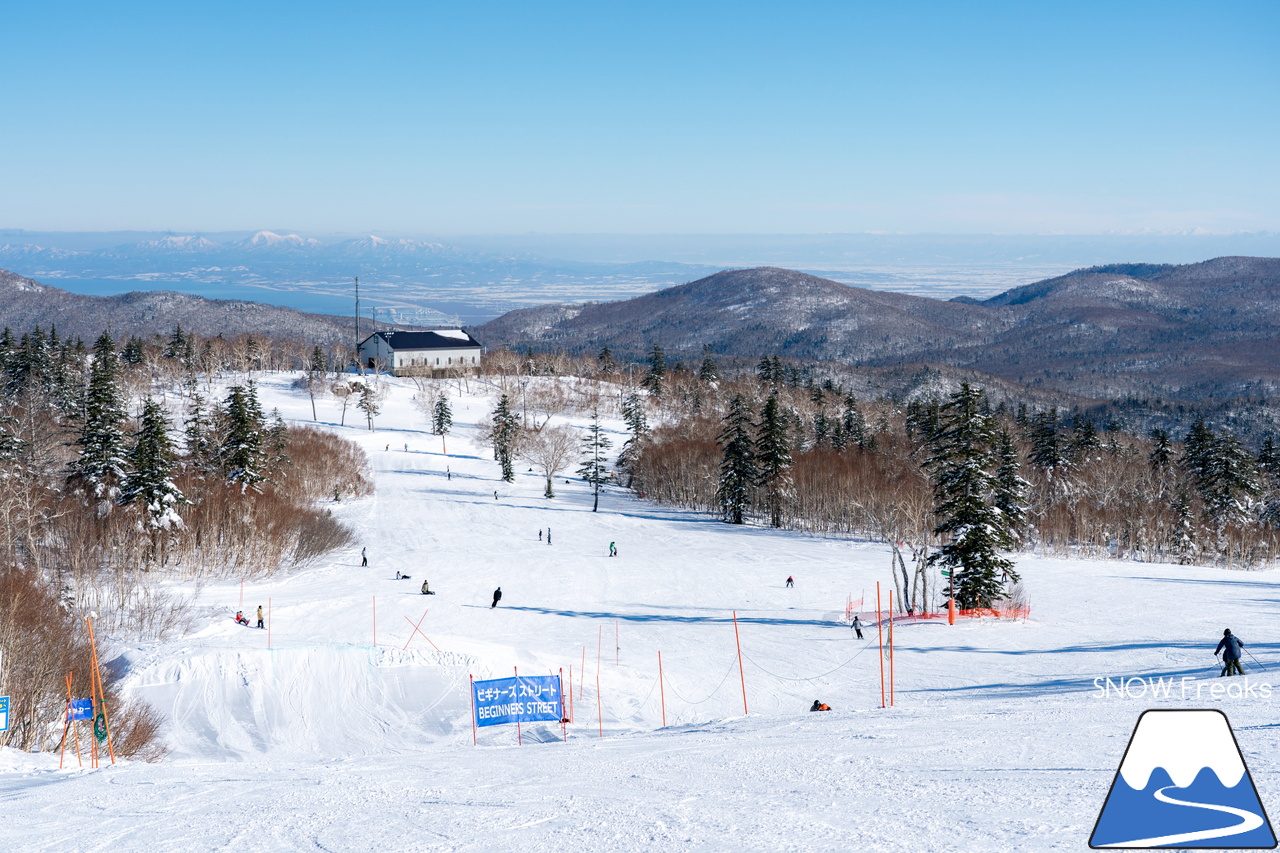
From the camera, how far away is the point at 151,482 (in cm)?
4103

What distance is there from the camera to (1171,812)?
20.0 feet

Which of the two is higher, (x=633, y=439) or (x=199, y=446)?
(x=199, y=446)

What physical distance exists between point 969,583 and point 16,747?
29858 millimetres

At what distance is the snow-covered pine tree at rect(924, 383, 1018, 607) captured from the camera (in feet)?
106

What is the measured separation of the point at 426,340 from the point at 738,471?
289 feet

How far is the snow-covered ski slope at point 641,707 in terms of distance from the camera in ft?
34.6

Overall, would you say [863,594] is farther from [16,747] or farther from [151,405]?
[151,405]

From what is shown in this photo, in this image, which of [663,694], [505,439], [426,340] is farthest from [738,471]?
[426,340]

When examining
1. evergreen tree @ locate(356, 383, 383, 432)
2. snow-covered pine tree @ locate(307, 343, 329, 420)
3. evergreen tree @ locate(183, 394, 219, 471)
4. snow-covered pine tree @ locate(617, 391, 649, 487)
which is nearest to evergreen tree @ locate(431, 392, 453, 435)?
evergreen tree @ locate(356, 383, 383, 432)

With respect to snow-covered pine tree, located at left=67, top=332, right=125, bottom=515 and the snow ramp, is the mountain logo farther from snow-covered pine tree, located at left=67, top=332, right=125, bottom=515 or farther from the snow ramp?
snow-covered pine tree, located at left=67, top=332, right=125, bottom=515

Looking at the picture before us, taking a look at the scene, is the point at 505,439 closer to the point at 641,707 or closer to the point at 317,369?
the point at 317,369

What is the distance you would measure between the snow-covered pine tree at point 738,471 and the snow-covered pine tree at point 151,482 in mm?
37247

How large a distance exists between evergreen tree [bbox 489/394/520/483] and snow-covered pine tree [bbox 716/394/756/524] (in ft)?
74.5

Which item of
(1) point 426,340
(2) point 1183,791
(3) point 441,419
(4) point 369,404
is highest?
(1) point 426,340
